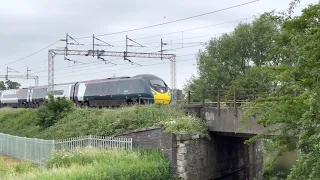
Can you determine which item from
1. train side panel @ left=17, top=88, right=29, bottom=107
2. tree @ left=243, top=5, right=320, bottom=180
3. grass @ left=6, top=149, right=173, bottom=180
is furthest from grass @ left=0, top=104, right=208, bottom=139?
train side panel @ left=17, top=88, right=29, bottom=107

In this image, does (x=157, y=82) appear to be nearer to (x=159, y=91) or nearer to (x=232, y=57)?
(x=159, y=91)

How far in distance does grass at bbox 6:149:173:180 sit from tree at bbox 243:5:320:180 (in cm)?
767

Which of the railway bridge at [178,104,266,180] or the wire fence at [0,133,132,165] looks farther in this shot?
the railway bridge at [178,104,266,180]

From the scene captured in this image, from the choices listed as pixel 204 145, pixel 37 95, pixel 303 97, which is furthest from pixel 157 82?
pixel 303 97

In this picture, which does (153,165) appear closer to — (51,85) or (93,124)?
(93,124)

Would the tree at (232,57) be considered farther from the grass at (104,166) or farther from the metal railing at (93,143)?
the grass at (104,166)

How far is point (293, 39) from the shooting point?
20.8 ft

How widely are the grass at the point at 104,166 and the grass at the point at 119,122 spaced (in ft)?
6.12

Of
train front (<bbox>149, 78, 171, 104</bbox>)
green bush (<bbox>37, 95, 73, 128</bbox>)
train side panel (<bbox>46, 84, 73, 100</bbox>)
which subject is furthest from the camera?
train side panel (<bbox>46, 84, 73, 100</bbox>)

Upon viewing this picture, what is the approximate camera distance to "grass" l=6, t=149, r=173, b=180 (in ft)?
44.3

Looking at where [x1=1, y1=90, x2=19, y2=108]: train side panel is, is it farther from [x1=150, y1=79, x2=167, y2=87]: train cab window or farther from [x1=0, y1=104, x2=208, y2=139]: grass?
[x1=150, y1=79, x2=167, y2=87]: train cab window

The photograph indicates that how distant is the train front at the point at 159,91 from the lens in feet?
93.4

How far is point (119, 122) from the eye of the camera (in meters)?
20.2

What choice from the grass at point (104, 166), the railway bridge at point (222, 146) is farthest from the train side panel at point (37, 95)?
the grass at point (104, 166)
